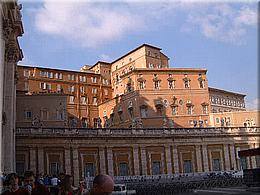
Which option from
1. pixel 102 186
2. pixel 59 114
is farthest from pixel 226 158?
pixel 102 186

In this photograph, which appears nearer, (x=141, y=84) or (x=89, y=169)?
(x=89, y=169)

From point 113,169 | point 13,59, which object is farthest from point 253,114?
point 13,59

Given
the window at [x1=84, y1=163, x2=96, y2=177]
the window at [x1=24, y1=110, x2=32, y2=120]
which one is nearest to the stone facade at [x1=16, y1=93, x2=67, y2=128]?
the window at [x1=24, y1=110, x2=32, y2=120]

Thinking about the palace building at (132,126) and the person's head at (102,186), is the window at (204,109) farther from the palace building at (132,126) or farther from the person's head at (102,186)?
the person's head at (102,186)

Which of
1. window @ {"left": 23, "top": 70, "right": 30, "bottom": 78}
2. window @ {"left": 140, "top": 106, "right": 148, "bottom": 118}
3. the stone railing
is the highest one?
window @ {"left": 23, "top": 70, "right": 30, "bottom": 78}

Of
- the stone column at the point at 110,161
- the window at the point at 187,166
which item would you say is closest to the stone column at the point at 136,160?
the stone column at the point at 110,161

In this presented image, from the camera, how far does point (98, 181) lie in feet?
12.3

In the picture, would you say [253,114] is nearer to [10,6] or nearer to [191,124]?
[191,124]

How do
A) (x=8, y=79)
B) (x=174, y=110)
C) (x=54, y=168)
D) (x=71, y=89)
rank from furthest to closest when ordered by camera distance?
1. (x=71, y=89)
2. (x=174, y=110)
3. (x=54, y=168)
4. (x=8, y=79)

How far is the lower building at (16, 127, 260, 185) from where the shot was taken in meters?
35.8

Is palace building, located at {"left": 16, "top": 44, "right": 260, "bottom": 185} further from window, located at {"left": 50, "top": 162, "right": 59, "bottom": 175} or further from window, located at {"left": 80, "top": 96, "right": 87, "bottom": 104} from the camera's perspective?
window, located at {"left": 80, "top": 96, "right": 87, "bottom": 104}

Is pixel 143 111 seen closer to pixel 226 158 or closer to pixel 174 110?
pixel 174 110

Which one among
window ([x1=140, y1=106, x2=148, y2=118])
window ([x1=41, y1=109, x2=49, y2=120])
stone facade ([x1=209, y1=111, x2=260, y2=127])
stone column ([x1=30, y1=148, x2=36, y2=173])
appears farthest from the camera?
stone facade ([x1=209, y1=111, x2=260, y2=127])

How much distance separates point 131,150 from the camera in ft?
130
